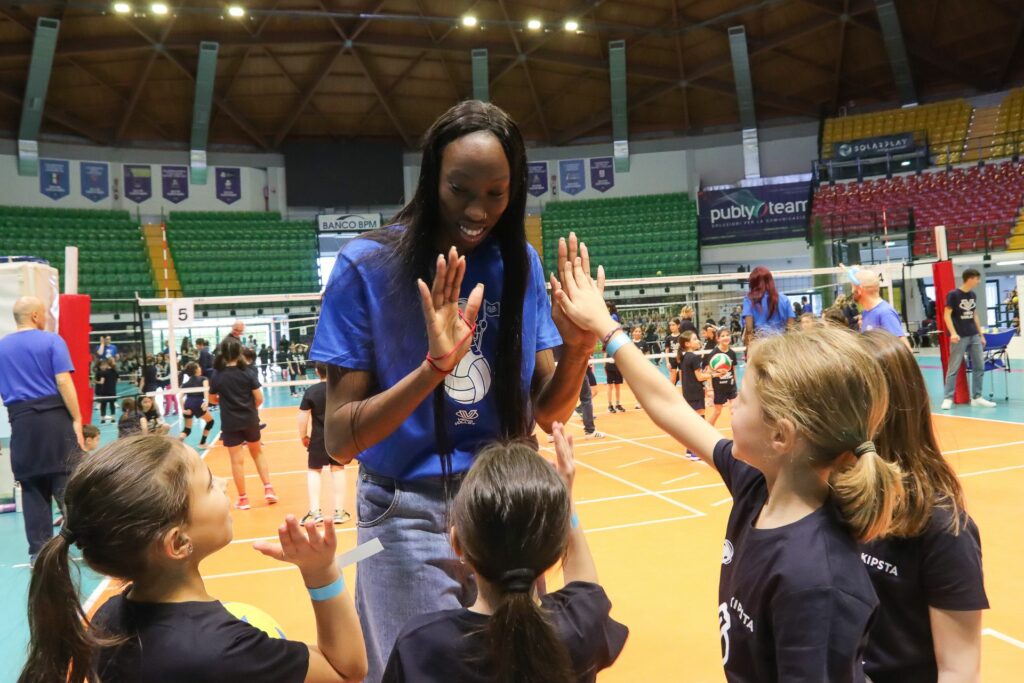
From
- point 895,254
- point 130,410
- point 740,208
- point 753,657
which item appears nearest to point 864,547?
point 753,657

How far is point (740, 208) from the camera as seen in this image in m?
28.2

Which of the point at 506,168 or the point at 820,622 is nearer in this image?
the point at 820,622

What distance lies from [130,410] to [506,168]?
8802mm

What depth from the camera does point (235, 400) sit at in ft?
24.2

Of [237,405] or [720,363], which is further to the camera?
[720,363]

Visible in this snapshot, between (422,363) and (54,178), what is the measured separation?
97.2ft

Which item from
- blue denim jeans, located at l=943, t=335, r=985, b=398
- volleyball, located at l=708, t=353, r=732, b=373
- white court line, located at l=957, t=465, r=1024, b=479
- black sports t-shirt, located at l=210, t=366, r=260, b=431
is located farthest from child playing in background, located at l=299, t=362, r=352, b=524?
blue denim jeans, located at l=943, t=335, r=985, b=398

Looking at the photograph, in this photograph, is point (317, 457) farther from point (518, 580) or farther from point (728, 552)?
point (518, 580)

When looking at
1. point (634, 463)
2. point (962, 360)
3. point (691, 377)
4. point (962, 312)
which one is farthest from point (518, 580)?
point (962, 360)

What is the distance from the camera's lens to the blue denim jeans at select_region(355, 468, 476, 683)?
1615mm

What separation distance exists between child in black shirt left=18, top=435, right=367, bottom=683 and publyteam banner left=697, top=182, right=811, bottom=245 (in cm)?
2806

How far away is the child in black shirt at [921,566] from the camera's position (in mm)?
1803

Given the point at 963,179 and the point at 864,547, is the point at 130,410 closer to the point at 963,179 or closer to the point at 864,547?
the point at 864,547

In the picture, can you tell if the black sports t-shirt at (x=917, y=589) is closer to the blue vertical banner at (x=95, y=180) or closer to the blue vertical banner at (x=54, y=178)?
the blue vertical banner at (x=54, y=178)
